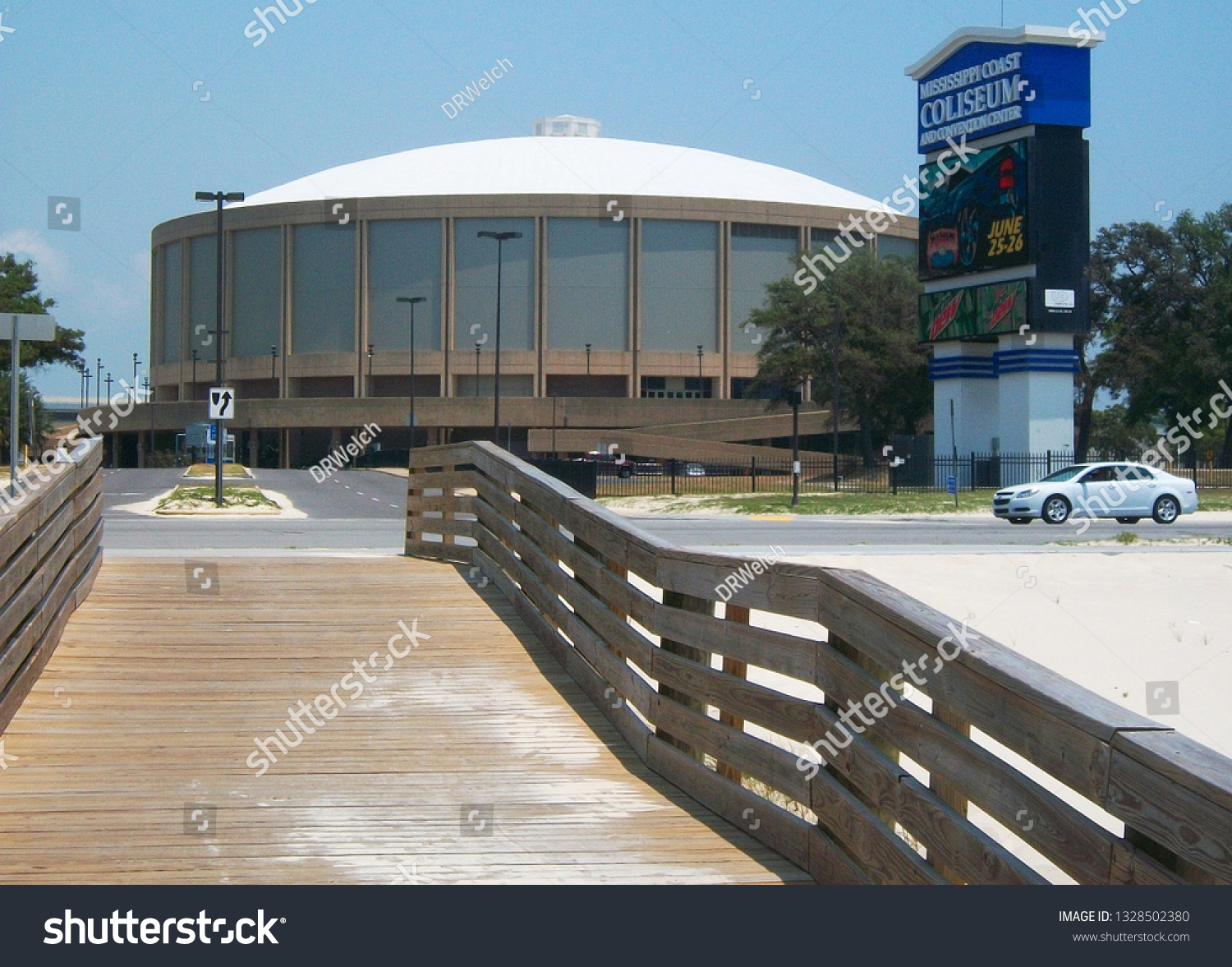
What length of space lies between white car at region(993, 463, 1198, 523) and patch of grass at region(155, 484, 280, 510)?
19734mm

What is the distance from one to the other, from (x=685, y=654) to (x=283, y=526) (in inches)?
947

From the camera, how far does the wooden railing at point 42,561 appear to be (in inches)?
284

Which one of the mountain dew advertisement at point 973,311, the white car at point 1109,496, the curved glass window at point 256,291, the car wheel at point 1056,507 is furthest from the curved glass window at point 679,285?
the car wheel at point 1056,507

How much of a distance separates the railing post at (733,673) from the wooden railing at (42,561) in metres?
3.59

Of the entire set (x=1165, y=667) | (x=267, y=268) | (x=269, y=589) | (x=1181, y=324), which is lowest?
(x=1165, y=667)

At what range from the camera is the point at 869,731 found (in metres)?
5.12

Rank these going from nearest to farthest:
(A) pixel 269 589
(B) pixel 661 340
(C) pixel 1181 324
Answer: (A) pixel 269 589
(C) pixel 1181 324
(B) pixel 661 340

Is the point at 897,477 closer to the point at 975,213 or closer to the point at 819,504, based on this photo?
the point at 975,213

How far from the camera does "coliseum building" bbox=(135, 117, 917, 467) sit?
332ft

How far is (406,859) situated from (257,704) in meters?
2.71

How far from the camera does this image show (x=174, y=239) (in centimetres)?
11556
